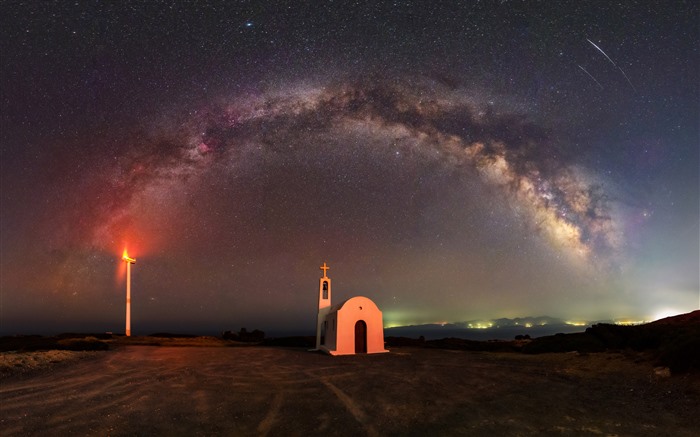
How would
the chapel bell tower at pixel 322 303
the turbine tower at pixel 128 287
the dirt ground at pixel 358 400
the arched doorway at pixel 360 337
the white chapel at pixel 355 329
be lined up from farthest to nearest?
1. the turbine tower at pixel 128 287
2. the chapel bell tower at pixel 322 303
3. the arched doorway at pixel 360 337
4. the white chapel at pixel 355 329
5. the dirt ground at pixel 358 400

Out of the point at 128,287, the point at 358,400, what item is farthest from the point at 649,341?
the point at 128,287

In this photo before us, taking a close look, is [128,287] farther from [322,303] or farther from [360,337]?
[360,337]

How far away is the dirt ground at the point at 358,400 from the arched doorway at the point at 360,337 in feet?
23.6

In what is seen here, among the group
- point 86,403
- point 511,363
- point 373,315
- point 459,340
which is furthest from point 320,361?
point 459,340

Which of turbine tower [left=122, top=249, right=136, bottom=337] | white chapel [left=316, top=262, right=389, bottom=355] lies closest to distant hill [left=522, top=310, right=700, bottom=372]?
white chapel [left=316, top=262, right=389, bottom=355]

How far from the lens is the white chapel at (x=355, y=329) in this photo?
23.6m

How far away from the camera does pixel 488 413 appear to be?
30.3ft

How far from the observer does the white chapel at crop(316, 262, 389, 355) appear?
2356 cm

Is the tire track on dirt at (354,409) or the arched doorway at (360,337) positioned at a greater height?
the tire track on dirt at (354,409)

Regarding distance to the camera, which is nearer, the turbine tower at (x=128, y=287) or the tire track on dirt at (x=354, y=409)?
the tire track on dirt at (x=354, y=409)

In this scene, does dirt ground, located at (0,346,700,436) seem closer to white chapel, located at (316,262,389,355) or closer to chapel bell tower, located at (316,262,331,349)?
white chapel, located at (316,262,389,355)

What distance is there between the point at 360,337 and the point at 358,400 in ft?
45.1

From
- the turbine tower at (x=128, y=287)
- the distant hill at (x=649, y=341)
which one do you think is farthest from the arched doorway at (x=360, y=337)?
the turbine tower at (x=128, y=287)

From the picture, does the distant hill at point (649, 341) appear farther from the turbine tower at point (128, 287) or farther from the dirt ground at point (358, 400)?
the turbine tower at point (128, 287)
